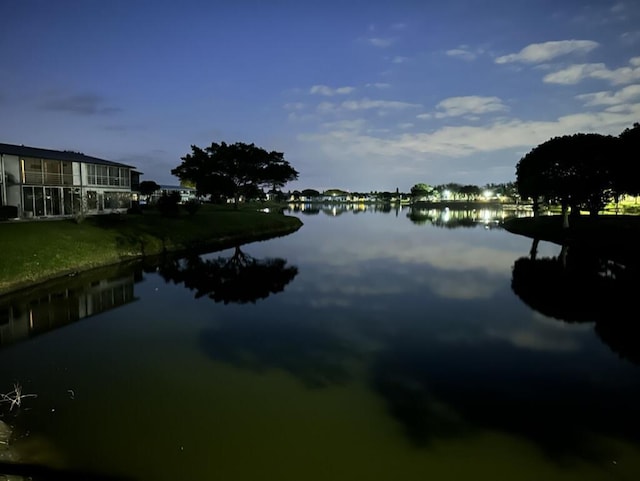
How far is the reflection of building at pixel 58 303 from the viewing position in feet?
55.9

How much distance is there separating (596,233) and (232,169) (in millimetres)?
63290

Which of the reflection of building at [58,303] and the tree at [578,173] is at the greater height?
the tree at [578,173]

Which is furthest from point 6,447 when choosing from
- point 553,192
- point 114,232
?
point 553,192

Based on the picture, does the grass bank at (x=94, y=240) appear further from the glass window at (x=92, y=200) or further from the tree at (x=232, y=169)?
the tree at (x=232, y=169)

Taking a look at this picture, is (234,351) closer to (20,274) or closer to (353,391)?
(353,391)

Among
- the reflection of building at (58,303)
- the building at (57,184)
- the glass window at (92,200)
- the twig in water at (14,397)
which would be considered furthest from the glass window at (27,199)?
the twig in water at (14,397)

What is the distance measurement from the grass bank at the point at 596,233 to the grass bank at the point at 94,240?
40.4 m

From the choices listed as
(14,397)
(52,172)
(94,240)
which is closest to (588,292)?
(14,397)

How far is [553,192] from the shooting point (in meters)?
65.9

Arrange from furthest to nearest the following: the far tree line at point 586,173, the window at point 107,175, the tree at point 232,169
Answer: the tree at point 232,169, the window at point 107,175, the far tree line at point 586,173

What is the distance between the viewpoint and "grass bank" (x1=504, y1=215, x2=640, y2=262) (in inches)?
1566

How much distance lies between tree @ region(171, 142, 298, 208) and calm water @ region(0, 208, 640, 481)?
191ft

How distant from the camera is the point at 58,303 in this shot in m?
20.6

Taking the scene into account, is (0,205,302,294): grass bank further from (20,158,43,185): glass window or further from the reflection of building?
(20,158,43,185): glass window
